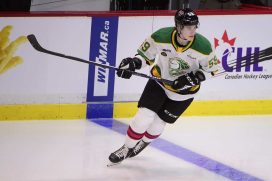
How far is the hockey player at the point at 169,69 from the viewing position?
4.52 metres

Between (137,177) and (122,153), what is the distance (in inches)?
A: 11.0

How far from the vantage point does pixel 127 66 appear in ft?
15.0

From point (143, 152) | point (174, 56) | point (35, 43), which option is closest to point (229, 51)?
point (143, 152)

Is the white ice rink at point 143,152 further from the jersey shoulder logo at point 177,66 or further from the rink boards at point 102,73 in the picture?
the jersey shoulder logo at point 177,66

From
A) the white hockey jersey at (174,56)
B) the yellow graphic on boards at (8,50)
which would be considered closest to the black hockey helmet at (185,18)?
the white hockey jersey at (174,56)

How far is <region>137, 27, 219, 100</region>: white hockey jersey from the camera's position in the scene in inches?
179

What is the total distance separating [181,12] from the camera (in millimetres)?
4395

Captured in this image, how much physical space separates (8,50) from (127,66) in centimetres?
162

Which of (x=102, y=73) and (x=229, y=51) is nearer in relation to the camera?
(x=102, y=73)

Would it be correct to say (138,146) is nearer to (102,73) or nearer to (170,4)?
(102,73)

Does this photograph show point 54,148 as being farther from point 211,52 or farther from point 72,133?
point 211,52

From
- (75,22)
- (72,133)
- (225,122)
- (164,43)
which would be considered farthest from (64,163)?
(225,122)

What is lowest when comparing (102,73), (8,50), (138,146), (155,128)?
(138,146)

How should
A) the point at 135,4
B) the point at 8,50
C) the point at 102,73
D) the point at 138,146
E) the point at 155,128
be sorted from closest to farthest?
the point at 155,128
the point at 138,146
the point at 8,50
the point at 102,73
the point at 135,4
